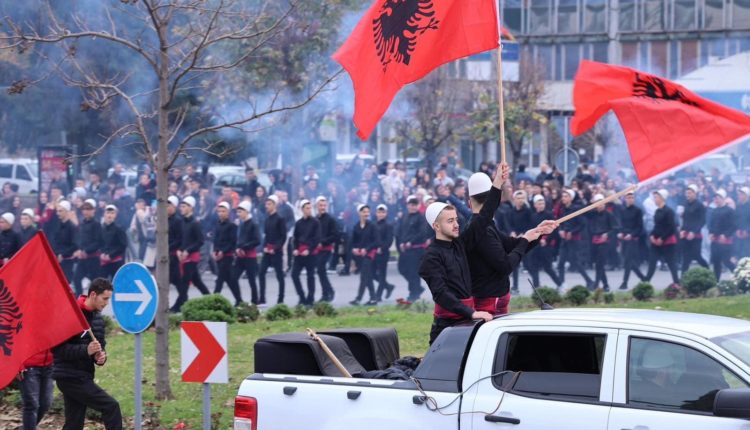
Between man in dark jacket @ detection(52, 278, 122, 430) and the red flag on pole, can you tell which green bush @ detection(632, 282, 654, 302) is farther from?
the red flag on pole

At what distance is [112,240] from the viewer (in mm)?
20734

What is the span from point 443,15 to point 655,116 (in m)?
1.82

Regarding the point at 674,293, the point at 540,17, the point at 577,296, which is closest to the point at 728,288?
the point at 674,293

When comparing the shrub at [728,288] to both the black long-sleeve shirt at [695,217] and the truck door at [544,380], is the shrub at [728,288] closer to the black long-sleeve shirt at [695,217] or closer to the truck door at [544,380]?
the black long-sleeve shirt at [695,217]

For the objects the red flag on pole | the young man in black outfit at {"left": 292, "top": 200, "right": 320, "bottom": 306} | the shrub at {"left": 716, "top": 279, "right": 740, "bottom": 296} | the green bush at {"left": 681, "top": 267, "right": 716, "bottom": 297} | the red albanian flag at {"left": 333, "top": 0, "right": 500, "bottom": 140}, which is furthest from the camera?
the young man in black outfit at {"left": 292, "top": 200, "right": 320, "bottom": 306}

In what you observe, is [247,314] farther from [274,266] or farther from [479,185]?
[479,185]

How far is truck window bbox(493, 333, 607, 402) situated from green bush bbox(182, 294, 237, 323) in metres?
8.87

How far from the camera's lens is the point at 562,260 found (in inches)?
833

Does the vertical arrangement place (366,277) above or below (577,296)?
above

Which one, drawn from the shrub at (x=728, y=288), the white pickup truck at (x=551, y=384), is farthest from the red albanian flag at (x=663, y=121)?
the shrub at (x=728, y=288)

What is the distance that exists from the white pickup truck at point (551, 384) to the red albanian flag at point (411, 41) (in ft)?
9.99

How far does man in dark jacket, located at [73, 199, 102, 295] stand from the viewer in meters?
20.8

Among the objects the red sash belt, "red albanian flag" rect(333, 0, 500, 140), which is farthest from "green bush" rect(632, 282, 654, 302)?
the red sash belt

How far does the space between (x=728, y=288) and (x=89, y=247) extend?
1033cm
